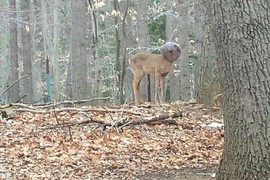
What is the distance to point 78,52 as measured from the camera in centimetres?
1214

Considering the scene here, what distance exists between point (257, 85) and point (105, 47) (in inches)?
822

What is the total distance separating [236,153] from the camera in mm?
3971

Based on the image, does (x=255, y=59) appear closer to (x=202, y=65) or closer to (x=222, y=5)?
(x=222, y=5)

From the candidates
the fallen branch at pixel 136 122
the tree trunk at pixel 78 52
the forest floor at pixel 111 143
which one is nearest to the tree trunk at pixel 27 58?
the tree trunk at pixel 78 52

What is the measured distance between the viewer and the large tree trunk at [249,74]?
3.83 metres

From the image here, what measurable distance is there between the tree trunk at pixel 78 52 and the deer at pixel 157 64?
8.35 feet

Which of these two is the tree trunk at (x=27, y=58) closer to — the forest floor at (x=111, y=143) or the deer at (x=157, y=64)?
the deer at (x=157, y=64)

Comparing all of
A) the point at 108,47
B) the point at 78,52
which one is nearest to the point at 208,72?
the point at 78,52

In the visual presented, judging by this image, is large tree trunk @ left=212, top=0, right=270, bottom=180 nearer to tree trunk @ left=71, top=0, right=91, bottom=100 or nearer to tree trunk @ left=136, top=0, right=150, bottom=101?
tree trunk @ left=71, top=0, right=91, bottom=100

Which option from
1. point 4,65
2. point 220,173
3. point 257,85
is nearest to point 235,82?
point 257,85

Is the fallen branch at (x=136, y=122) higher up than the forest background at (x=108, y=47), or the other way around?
the forest background at (x=108, y=47)

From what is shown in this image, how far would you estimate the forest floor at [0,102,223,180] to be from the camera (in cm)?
537

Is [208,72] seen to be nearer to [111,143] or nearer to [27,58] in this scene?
[111,143]

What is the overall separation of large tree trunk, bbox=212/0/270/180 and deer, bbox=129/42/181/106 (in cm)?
553
